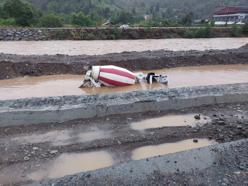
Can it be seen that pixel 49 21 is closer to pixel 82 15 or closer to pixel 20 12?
pixel 20 12

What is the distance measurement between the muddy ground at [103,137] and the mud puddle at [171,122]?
0.13 m

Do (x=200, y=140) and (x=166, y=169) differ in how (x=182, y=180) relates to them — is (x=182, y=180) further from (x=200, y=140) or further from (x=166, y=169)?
(x=200, y=140)

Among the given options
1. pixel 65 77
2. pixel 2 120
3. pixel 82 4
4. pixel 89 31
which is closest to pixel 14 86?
pixel 65 77

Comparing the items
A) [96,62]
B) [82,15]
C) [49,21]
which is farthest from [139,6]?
[96,62]

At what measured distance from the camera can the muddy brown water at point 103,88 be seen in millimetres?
10148

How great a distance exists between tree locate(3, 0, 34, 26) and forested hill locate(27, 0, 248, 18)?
34055 mm

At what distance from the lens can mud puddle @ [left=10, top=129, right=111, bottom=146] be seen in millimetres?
5645

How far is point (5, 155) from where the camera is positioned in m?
5.12

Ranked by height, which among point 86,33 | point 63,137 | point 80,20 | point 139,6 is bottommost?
point 139,6

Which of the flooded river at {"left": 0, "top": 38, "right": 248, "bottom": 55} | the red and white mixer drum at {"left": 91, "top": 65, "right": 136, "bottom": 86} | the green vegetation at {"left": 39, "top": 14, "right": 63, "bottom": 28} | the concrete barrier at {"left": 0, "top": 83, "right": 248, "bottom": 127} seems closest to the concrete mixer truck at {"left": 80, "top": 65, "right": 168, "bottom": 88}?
the red and white mixer drum at {"left": 91, "top": 65, "right": 136, "bottom": 86}

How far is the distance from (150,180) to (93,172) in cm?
83

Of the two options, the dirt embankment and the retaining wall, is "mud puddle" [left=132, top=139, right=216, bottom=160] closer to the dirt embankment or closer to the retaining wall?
the dirt embankment

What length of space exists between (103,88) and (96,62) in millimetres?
4033

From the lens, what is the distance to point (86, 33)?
31234mm
